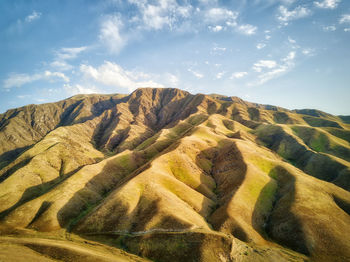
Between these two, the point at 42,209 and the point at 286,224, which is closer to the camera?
the point at 286,224

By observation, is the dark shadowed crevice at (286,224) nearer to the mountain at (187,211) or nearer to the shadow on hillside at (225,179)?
the mountain at (187,211)

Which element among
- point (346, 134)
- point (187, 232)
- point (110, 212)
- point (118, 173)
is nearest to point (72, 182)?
point (118, 173)

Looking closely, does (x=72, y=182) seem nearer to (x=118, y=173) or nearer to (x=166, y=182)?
(x=118, y=173)

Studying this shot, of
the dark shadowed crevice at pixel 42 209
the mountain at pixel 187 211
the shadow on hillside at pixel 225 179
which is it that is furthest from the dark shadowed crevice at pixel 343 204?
the dark shadowed crevice at pixel 42 209

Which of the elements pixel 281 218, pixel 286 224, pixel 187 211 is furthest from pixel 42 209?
pixel 286 224

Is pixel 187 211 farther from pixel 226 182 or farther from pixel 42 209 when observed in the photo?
pixel 42 209

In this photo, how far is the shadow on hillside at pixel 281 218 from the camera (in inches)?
1866

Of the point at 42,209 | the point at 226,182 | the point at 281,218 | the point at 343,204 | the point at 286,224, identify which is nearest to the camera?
the point at 286,224

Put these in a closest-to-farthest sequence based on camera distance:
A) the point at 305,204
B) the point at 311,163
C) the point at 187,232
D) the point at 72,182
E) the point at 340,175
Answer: the point at 187,232, the point at 305,204, the point at 72,182, the point at 340,175, the point at 311,163

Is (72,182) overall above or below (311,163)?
below

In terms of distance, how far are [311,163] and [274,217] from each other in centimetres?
9497

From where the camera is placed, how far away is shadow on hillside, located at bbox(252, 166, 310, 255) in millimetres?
47406

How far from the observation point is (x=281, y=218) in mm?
55125

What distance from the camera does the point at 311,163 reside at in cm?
12369
